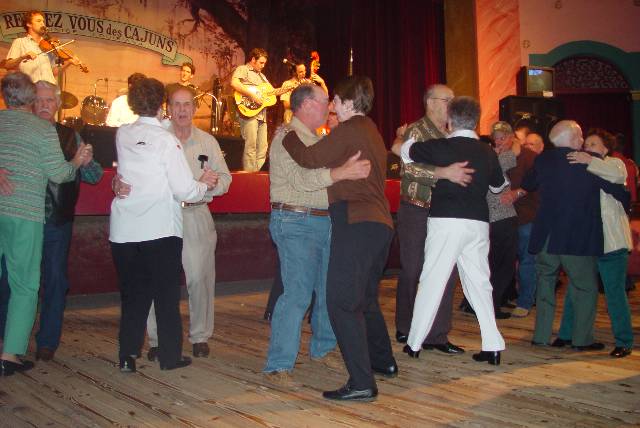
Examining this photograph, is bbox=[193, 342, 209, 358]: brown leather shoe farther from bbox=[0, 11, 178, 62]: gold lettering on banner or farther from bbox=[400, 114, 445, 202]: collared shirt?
bbox=[0, 11, 178, 62]: gold lettering on banner

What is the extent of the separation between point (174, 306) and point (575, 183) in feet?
7.25

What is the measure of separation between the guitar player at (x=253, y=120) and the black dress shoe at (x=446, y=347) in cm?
475

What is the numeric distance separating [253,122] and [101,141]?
2.52 m

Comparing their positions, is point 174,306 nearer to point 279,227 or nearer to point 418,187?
point 279,227

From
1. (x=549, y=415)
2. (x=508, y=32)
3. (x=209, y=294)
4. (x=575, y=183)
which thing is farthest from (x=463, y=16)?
(x=549, y=415)

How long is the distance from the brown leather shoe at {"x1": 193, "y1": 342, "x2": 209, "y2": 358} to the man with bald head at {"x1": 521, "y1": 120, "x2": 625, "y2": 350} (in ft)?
6.14

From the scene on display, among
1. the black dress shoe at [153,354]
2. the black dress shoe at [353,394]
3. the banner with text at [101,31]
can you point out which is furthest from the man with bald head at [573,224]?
the banner with text at [101,31]

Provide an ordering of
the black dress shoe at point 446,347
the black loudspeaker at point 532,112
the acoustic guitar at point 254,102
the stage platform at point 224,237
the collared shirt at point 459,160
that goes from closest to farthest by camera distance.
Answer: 1. the collared shirt at point 459,160
2. the black dress shoe at point 446,347
3. the stage platform at point 224,237
4. the black loudspeaker at point 532,112
5. the acoustic guitar at point 254,102

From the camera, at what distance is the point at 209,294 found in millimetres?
3477

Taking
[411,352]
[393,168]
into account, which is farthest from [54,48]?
[411,352]

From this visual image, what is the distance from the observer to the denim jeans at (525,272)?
4.86m

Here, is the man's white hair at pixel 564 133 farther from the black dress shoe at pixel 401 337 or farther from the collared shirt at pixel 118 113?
the collared shirt at pixel 118 113

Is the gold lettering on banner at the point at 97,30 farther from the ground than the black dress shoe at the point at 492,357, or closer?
farther from the ground

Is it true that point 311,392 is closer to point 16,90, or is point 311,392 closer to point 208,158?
point 208,158
